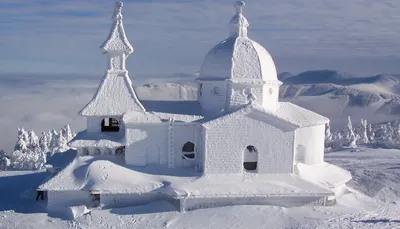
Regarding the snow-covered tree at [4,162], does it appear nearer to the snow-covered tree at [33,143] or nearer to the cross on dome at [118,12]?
the snow-covered tree at [33,143]

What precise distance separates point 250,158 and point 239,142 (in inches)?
57.9

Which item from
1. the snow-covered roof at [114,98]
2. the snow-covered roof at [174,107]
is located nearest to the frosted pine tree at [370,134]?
the snow-covered roof at [174,107]

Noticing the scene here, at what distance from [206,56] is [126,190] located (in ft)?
39.1

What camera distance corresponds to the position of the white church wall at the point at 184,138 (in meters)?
31.8

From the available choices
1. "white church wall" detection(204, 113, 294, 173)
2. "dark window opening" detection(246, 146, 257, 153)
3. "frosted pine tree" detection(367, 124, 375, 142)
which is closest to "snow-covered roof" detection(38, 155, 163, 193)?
"white church wall" detection(204, 113, 294, 173)

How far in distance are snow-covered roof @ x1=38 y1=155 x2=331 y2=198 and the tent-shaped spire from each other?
12.0ft

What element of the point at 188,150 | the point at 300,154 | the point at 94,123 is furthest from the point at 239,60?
the point at 94,123

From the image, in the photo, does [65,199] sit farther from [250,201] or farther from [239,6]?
[239,6]

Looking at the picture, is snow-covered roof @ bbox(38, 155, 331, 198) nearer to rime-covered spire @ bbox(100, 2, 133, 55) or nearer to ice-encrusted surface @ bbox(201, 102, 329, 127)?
ice-encrusted surface @ bbox(201, 102, 329, 127)

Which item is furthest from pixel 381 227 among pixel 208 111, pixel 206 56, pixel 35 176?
pixel 35 176

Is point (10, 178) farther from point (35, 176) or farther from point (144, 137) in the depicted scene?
point (144, 137)

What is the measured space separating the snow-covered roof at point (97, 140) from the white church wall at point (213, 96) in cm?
650

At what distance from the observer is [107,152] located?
32062 mm

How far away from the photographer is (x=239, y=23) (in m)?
34.6
